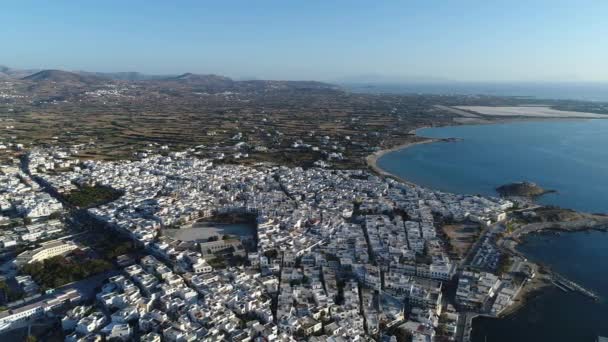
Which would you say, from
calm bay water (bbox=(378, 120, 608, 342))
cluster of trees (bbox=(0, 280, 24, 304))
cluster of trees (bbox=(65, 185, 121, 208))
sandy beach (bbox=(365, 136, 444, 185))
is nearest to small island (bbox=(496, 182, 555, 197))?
calm bay water (bbox=(378, 120, 608, 342))

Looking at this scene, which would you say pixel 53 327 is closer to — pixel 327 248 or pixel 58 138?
pixel 327 248

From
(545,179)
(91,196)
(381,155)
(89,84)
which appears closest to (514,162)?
(545,179)

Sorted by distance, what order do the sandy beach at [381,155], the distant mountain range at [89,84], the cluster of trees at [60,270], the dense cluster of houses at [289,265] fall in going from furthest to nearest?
the distant mountain range at [89,84]
the sandy beach at [381,155]
the cluster of trees at [60,270]
the dense cluster of houses at [289,265]

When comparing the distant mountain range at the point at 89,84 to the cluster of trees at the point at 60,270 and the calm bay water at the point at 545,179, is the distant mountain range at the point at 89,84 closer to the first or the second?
the calm bay water at the point at 545,179

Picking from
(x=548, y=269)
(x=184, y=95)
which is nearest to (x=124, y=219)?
(x=548, y=269)

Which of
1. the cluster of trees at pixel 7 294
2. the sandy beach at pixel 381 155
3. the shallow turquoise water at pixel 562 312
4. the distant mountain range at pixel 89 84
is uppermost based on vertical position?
the distant mountain range at pixel 89 84

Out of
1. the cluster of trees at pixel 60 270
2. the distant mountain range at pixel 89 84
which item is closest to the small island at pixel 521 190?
the cluster of trees at pixel 60 270
